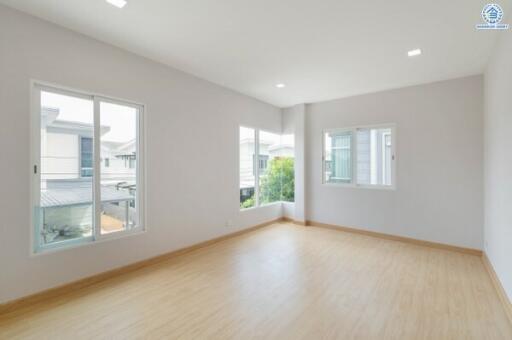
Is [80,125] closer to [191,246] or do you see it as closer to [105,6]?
[105,6]

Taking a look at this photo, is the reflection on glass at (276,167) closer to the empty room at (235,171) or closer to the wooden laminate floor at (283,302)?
the empty room at (235,171)

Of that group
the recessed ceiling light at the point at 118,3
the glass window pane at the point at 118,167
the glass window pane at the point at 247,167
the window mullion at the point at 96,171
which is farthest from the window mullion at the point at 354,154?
the window mullion at the point at 96,171

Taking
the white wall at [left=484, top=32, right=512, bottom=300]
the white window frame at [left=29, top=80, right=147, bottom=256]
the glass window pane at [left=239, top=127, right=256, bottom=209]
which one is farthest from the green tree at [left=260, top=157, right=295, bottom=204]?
the white wall at [left=484, top=32, right=512, bottom=300]

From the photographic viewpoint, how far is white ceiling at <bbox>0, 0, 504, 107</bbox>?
225cm

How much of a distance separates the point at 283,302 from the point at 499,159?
288 centimetres

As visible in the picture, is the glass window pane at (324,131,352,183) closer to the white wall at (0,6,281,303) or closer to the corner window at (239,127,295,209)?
the corner window at (239,127,295,209)

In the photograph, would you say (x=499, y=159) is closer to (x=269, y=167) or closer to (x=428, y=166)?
(x=428, y=166)

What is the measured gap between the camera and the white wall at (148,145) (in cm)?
231

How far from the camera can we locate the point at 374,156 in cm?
496

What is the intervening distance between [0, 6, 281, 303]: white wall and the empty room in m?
0.02

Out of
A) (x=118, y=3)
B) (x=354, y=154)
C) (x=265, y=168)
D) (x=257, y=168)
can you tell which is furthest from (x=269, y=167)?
(x=118, y=3)

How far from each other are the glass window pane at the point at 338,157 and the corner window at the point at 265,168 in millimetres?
954

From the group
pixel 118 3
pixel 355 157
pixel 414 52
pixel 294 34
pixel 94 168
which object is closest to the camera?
pixel 118 3

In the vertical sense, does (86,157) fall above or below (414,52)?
below
